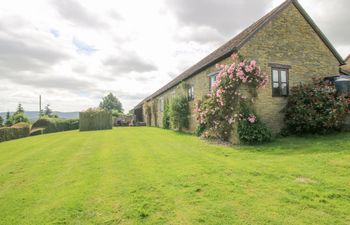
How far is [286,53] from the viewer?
1327cm

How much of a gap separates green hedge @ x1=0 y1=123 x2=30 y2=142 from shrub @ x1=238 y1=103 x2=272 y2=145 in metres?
20.4

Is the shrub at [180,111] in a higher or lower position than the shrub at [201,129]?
higher

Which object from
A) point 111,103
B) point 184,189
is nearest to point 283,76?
point 184,189

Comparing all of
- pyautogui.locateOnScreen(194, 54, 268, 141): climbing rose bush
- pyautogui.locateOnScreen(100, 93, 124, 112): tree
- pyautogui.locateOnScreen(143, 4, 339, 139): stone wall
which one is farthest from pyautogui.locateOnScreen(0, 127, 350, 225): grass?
pyautogui.locateOnScreen(100, 93, 124, 112): tree

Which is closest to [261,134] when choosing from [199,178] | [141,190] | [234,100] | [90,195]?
[234,100]

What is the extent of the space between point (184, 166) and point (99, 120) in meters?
21.5

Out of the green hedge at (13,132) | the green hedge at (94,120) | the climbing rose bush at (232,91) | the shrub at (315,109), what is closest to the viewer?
the shrub at (315,109)

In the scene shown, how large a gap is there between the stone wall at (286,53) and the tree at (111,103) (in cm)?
8627

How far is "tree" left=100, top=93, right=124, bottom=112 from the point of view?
9726cm

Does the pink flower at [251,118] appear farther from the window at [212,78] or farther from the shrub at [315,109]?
the window at [212,78]

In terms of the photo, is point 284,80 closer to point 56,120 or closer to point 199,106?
point 199,106

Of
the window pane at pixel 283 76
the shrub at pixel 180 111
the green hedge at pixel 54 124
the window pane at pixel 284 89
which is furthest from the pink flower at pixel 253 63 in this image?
the green hedge at pixel 54 124

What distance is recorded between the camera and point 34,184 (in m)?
6.35

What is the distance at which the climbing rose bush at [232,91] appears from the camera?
11641mm
